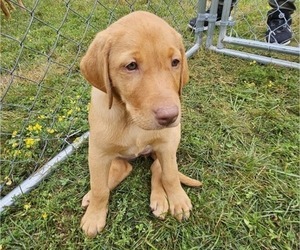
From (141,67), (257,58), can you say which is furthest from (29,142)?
(257,58)

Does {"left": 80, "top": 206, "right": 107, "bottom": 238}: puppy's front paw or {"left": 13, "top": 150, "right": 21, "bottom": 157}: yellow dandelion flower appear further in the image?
{"left": 13, "top": 150, "right": 21, "bottom": 157}: yellow dandelion flower

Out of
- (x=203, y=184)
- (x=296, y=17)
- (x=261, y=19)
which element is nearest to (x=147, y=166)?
(x=203, y=184)

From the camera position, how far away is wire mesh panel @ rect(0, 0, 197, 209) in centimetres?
218

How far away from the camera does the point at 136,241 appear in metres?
1.74

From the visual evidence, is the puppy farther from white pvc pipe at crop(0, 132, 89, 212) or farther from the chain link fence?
the chain link fence

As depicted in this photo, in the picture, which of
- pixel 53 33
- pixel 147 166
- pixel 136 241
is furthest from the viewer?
pixel 53 33

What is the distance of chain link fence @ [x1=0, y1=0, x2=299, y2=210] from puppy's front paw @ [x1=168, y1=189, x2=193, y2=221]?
762 mm

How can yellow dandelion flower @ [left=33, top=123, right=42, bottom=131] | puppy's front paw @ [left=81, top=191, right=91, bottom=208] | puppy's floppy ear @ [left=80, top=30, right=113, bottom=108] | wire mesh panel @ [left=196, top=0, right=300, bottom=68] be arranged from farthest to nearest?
wire mesh panel @ [left=196, top=0, right=300, bottom=68], yellow dandelion flower @ [left=33, top=123, right=42, bottom=131], puppy's front paw @ [left=81, top=191, right=91, bottom=208], puppy's floppy ear @ [left=80, top=30, right=113, bottom=108]

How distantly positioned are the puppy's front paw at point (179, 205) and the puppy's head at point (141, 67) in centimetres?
61

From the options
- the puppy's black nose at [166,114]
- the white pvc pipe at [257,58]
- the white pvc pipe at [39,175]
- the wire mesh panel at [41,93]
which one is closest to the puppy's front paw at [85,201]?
the white pvc pipe at [39,175]

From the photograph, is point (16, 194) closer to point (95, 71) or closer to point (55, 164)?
point (55, 164)

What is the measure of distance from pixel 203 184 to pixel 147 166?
36cm

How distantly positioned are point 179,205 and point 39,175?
0.86m

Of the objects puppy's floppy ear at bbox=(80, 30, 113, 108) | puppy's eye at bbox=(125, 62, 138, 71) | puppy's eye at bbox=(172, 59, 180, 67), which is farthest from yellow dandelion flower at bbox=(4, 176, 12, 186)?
puppy's eye at bbox=(172, 59, 180, 67)
